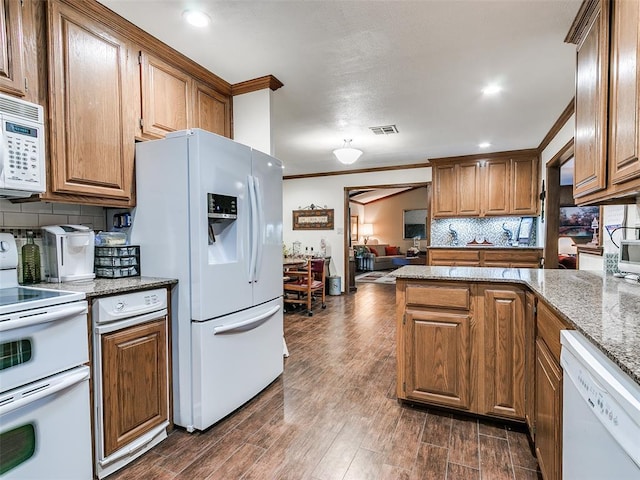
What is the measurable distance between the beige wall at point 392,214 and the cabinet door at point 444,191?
20.1 ft

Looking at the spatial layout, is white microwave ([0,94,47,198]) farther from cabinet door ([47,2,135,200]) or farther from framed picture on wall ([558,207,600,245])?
framed picture on wall ([558,207,600,245])

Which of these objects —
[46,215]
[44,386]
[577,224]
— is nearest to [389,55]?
[46,215]

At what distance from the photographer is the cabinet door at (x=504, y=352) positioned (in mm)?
1905

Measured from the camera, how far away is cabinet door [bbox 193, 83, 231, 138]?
102 inches

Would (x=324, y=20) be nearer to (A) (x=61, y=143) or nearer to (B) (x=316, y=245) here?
(A) (x=61, y=143)

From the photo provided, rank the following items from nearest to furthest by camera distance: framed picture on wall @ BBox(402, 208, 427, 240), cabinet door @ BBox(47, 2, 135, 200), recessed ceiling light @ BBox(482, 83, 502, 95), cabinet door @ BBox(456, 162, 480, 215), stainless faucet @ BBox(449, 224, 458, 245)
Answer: cabinet door @ BBox(47, 2, 135, 200) → recessed ceiling light @ BBox(482, 83, 502, 95) → cabinet door @ BBox(456, 162, 480, 215) → stainless faucet @ BBox(449, 224, 458, 245) → framed picture on wall @ BBox(402, 208, 427, 240)

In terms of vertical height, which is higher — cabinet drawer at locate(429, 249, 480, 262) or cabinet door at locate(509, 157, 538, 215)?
cabinet door at locate(509, 157, 538, 215)

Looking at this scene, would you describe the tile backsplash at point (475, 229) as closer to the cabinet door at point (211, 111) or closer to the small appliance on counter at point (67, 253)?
the cabinet door at point (211, 111)

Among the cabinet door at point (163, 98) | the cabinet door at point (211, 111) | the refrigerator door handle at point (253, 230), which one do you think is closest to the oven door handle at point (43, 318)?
the refrigerator door handle at point (253, 230)

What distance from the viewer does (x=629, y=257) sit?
1935 millimetres

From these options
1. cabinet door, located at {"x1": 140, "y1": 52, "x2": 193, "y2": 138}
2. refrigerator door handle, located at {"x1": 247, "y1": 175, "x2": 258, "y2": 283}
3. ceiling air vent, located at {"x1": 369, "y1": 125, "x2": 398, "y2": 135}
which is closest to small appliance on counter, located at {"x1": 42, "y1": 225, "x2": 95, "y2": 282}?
cabinet door, located at {"x1": 140, "y1": 52, "x2": 193, "y2": 138}

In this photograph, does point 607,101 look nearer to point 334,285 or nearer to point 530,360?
point 530,360

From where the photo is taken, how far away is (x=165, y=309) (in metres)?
1.88

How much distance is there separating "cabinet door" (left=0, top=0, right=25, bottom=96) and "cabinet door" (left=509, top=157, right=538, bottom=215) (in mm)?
5747
